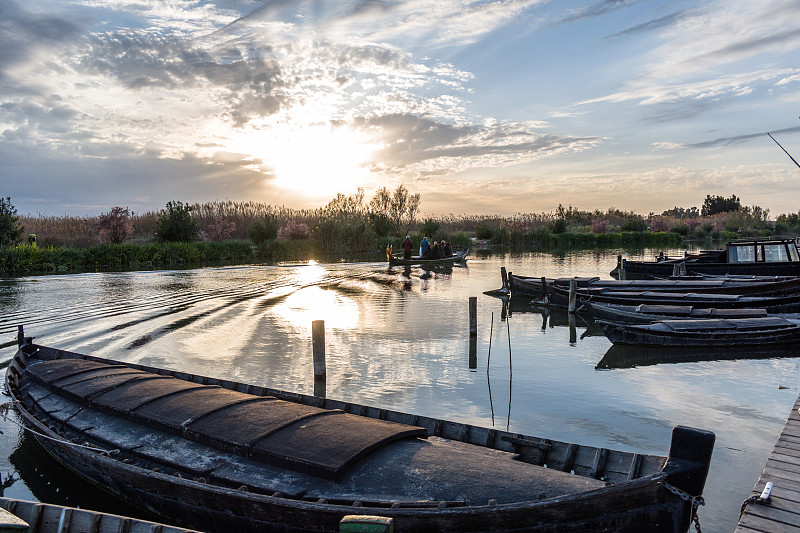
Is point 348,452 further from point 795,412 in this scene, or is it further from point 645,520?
point 795,412

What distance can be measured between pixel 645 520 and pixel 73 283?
105 feet

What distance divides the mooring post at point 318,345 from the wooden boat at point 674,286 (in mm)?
13237

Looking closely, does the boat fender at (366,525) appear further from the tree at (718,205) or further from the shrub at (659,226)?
the tree at (718,205)

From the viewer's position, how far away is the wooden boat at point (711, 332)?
13.6 meters

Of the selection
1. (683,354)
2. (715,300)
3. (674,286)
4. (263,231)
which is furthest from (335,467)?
(263,231)

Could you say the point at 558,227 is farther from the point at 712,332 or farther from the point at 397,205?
the point at 712,332

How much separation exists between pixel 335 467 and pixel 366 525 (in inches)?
57.8

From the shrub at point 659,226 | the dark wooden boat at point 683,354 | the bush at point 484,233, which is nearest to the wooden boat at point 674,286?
the dark wooden boat at point 683,354

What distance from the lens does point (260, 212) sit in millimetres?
72375

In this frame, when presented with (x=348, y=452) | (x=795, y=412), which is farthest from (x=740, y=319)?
(x=348, y=452)

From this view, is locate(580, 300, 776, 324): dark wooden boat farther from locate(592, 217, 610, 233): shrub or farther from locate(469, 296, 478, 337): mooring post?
locate(592, 217, 610, 233): shrub

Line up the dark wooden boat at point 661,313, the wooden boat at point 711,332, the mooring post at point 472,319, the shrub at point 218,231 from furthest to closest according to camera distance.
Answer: the shrub at point 218,231 < the dark wooden boat at point 661,313 < the mooring post at point 472,319 < the wooden boat at point 711,332

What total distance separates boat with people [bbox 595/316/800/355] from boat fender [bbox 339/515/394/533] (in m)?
12.7

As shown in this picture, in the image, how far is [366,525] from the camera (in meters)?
3.49
